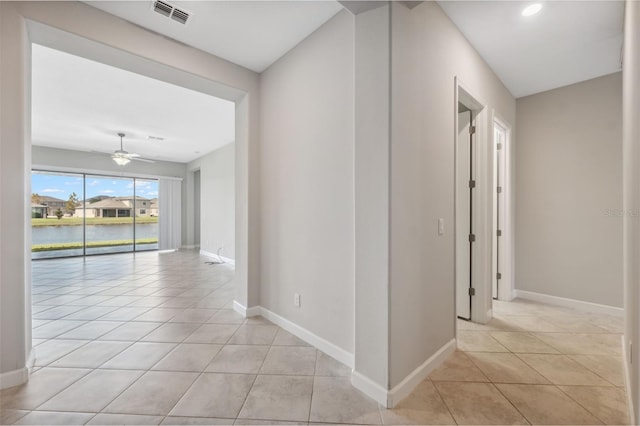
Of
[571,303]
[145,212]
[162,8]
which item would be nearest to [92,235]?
[145,212]

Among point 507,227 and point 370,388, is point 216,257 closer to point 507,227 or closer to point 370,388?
point 370,388

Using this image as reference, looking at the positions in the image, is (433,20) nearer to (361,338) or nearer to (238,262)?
(361,338)

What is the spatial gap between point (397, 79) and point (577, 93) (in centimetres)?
342

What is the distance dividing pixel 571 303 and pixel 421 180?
3.32 metres

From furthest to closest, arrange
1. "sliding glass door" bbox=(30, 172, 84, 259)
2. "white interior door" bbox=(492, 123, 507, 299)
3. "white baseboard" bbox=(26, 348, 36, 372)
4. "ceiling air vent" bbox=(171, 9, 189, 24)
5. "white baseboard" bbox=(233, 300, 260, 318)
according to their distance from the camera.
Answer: "sliding glass door" bbox=(30, 172, 84, 259)
"white interior door" bbox=(492, 123, 507, 299)
"white baseboard" bbox=(233, 300, 260, 318)
"ceiling air vent" bbox=(171, 9, 189, 24)
"white baseboard" bbox=(26, 348, 36, 372)

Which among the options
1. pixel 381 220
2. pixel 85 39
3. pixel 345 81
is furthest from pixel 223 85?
pixel 381 220

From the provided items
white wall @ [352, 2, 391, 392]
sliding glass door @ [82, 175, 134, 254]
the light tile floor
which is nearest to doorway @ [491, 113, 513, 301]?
the light tile floor

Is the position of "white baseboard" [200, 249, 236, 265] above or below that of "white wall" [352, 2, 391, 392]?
below

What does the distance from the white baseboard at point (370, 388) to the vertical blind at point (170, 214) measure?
8.44m

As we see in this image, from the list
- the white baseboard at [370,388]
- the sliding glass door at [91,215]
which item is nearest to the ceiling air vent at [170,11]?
the white baseboard at [370,388]

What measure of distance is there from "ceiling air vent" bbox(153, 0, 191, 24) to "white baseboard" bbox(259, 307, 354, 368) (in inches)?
120

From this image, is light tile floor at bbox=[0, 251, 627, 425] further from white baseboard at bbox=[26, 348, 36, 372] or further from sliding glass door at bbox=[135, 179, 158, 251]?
sliding glass door at bbox=[135, 179, 158, 251]

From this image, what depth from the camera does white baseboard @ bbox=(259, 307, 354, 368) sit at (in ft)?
7.02

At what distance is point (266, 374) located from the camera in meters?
1.98
